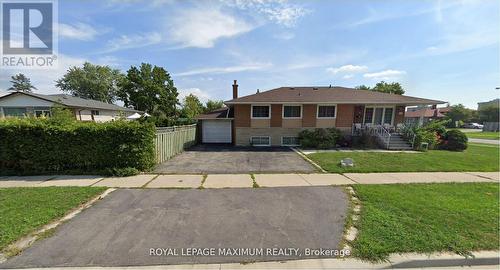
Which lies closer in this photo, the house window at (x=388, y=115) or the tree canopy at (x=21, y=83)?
the house window at (x=388, y=115)

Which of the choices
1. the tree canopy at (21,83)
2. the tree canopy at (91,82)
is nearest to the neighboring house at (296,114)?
the tree canopy at (91,82)

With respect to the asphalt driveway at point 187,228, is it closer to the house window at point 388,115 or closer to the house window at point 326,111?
the house window at point 326,111

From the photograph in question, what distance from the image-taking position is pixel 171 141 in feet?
34.7

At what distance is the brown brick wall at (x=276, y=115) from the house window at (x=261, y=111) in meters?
0.39

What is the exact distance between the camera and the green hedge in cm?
710

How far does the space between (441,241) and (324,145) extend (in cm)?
1101

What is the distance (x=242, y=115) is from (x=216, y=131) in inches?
135

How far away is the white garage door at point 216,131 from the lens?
17172 millimetres

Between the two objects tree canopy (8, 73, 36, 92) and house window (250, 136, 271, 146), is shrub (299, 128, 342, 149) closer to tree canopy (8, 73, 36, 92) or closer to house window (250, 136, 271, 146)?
house window (250, 136, 271, 146)

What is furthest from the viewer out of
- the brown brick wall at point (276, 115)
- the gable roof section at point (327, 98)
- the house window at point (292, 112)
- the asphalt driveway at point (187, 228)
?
the house window at point (292, 112)

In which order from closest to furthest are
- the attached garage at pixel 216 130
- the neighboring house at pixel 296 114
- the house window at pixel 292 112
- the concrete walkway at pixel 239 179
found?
1. the concrete walkway at pixel 239 179
2. the neighboring house at pixel 296 114
3. the house window at pixel 292 112
4. the attached garage at pixel 216 130

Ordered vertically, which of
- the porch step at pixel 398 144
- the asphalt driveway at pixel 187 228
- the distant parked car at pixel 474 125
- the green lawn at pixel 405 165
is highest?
the distant parked car at pixel 474 125

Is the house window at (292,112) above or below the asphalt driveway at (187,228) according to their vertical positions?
above

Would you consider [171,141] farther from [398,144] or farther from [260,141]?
[398,144]
